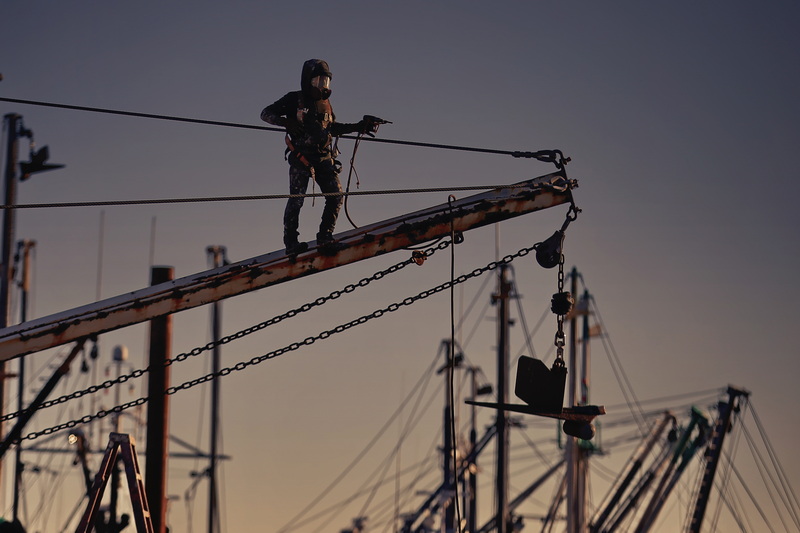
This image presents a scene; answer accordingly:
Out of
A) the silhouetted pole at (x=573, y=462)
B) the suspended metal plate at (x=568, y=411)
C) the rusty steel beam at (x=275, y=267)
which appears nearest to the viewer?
the rusty steel beam at (x=275, y=267)

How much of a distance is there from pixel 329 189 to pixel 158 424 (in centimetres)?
566

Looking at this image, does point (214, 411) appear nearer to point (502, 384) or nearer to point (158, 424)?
point (502, 384)

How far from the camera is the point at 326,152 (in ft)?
56.2

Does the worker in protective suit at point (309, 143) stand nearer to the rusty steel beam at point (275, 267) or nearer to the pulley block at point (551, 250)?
the rusty steel beam at point (275, 267)

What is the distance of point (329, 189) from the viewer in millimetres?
17172

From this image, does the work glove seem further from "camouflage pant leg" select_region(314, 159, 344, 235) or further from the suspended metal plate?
the suspended metal plate

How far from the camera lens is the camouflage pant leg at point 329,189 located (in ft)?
55.7

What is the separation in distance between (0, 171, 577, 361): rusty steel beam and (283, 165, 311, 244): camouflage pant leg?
25cm

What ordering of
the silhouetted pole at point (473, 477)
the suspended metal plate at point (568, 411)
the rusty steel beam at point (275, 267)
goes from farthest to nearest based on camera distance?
the silhouetted pole at point (473, 477) → the suspended metal plate at point (568, 411) → the rusty steel beam at point (275, 267)

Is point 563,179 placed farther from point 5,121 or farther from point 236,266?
point 5,121

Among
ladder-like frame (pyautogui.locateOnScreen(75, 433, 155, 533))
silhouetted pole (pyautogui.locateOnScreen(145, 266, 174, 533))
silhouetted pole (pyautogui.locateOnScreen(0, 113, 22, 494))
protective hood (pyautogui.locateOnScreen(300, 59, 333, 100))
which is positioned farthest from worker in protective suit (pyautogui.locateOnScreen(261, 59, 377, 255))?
silhouetted pole (pyautogui.locateOnScreen(0, 113, 22, 494))

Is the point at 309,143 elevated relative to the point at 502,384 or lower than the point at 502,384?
lower

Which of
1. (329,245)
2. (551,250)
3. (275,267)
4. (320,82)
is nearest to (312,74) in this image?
(320,82)

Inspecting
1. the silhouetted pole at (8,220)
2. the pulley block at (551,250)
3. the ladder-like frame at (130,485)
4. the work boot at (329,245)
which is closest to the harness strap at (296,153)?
the work boot at (329,245)
